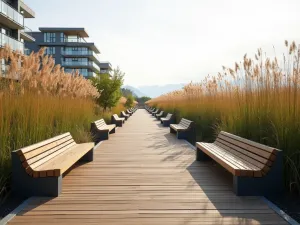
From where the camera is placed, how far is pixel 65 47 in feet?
201

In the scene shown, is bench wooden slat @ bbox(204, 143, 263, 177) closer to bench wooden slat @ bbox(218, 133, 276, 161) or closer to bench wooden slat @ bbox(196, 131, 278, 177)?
bench wooden slat @ bbox(196, 131, 278, 177)

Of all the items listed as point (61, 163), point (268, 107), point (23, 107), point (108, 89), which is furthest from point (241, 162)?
point (108, 89)

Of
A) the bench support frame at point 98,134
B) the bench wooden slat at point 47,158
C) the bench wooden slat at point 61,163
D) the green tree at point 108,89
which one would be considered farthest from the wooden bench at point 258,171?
the green tree at point 108,89

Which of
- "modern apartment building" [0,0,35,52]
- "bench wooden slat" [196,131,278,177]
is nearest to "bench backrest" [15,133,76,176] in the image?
"bench wooden slat" [196,131,278,177]

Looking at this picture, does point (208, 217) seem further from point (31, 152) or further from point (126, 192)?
point (31, 152)

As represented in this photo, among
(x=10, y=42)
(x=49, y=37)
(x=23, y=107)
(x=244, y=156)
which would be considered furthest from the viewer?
(x=49, y=37)

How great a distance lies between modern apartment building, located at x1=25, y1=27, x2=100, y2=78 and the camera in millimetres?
60125

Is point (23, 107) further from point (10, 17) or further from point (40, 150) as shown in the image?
point (10, 17)

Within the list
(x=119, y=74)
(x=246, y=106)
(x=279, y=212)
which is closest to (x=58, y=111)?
(x=246, y=106)

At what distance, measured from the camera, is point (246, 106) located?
5434 mm

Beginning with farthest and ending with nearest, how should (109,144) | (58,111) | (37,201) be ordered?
(109,144) → (58,111) → (37,201)

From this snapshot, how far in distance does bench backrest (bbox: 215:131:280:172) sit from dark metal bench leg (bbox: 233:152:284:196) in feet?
0.53

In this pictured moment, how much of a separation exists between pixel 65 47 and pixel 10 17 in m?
37.6

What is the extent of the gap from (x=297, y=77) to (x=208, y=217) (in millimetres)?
2545
